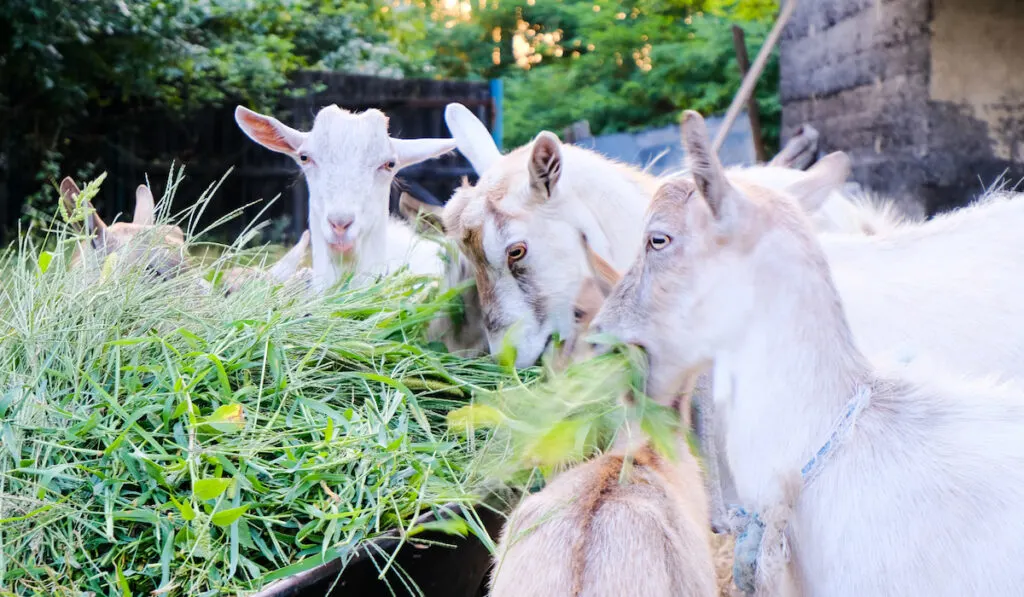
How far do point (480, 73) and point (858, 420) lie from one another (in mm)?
24286

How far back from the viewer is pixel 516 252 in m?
2.76

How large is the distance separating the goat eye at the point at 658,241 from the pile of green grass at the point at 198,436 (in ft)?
1.96

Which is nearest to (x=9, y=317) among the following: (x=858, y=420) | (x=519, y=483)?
(x=519, y=483)

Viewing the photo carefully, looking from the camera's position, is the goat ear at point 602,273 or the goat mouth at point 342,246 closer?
the goat ear at point 602,273

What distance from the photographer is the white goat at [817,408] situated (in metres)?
1.73

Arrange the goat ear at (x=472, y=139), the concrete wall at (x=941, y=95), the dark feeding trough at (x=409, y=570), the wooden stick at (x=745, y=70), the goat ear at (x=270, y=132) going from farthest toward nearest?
the wooden stick at (x=745, y=70) → the concrete wall at (x=941, y=95) → the goat ear at (x=270, y=132) → the goat ear at (x=472, y=139) → the dark feeding trough at (x=409, y=570)

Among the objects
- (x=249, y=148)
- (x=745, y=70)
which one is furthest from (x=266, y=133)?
(x=249, y=148)

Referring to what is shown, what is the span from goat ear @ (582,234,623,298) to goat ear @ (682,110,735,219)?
538mm

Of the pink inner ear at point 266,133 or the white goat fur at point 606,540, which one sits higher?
the pink inner ear at point 266,133

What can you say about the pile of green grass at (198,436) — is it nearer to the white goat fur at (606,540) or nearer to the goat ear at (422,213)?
the white goat fur at (606,540)

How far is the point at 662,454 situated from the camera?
86.0 inches

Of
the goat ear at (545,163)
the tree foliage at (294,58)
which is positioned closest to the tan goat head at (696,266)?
the goat ear at (545,163)

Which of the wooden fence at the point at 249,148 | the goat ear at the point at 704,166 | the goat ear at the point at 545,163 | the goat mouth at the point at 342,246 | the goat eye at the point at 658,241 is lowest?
the wooden fence at the point at 249,148

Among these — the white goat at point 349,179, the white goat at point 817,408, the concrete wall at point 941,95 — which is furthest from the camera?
the concrete wall at point 941,95
